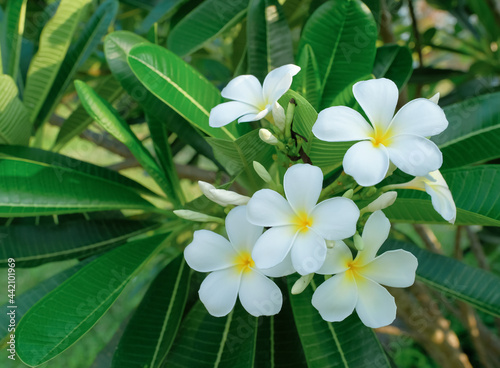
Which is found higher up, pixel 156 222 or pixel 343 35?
pixel 343 35

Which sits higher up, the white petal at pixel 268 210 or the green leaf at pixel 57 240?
the white petal at pixel 268 210

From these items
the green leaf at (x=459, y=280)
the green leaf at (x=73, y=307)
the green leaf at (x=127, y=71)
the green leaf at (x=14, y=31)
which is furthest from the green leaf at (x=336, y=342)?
the green leaf at (x=14, y=31)

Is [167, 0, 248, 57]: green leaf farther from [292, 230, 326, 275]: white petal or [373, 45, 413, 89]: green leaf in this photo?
[292, 230, 326, 275]: white petal

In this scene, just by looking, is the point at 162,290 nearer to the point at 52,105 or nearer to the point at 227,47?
the point at 52,105

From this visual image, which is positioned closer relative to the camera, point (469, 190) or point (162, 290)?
point (469, 190)

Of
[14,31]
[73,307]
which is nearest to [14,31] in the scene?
[14,31]

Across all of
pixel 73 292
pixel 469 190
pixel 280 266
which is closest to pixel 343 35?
pixel 469 190

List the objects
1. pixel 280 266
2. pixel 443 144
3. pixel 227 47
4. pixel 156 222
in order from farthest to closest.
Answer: pixel 227 47 → pixel 156 222 → pixel 443 144 → pixel 280 266

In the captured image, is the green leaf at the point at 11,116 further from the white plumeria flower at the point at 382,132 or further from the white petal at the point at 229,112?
the white plumeria flower at the point at 382,132
